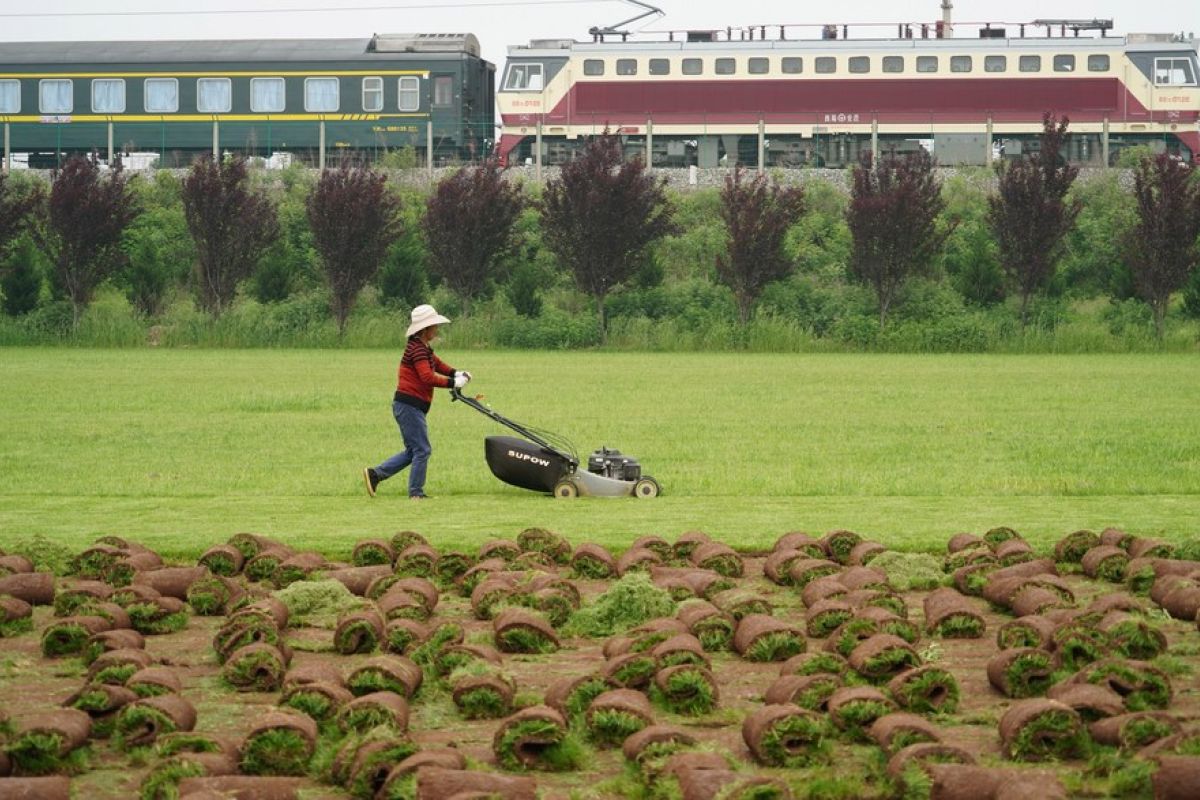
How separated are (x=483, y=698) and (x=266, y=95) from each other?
150 feet

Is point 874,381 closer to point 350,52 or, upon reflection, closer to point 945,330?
point 945,330

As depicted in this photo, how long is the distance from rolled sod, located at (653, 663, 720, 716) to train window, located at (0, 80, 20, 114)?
4870 cm

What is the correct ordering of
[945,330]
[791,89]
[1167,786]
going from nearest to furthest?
1. [1167,786]
2. [945,330]
3. [791,89]

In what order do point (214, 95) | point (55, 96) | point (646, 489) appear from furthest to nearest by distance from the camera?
point (55, 96), point (214, 95), point (646, 489)

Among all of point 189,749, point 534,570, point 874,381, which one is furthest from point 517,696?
point 874,381

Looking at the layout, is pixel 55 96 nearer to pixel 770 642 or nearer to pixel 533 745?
pixel 770 642

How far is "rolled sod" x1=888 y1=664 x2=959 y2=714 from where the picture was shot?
647 cm

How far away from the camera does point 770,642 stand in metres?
7.51

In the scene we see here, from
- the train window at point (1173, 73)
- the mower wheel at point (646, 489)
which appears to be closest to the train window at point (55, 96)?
the train window at point (1173, 73)

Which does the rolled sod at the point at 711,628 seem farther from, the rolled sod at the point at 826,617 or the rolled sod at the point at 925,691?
the rolled sod at the point at 925,691

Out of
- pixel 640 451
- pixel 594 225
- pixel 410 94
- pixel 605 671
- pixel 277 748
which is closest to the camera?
pixel 277 748

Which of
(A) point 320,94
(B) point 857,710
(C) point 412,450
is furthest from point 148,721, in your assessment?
(A) point 320,94

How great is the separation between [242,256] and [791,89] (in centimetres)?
1686

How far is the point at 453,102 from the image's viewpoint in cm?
5016
